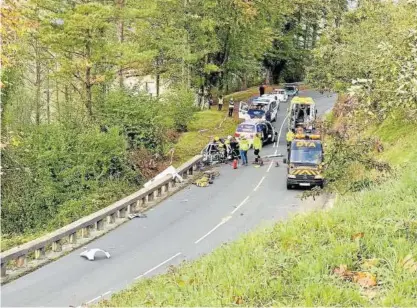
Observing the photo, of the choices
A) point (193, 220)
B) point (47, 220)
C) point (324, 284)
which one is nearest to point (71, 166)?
point (47, 220)

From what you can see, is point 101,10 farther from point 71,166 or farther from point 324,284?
point 324,284

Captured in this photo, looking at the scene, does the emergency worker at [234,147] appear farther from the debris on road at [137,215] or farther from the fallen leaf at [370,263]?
the fallen leaf at [370,263]

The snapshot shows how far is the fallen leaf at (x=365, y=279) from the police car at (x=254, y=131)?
1042 inches

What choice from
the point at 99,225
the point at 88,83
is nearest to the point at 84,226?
the point at 99,225

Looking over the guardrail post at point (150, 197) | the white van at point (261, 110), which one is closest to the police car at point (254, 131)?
the white van at point (261, 110)

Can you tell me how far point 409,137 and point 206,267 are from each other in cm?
1790

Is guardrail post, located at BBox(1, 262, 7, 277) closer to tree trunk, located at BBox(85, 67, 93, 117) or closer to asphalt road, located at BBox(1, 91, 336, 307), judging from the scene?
asphalt road, located at BBox(1, 91, 336, 307)

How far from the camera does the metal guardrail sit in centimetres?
1487

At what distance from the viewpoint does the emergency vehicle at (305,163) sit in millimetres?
24078

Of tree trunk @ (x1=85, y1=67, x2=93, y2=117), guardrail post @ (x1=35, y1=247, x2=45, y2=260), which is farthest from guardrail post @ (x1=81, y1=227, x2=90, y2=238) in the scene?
tree trunk @ (x1=85, y1=67, x2=93, y2=117)

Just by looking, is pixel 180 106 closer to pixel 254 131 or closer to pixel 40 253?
pixel 254 131

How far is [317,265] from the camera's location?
8.21m

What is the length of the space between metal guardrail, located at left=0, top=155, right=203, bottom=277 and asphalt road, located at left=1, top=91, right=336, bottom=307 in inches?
22.2

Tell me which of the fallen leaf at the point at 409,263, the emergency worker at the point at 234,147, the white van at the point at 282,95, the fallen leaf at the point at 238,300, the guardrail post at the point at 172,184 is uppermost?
the white van at the point at 282,95
